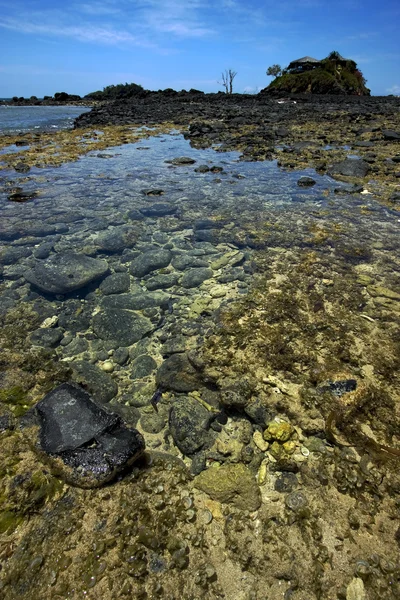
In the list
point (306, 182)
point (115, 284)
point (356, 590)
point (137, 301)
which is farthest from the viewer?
point (306, 182)

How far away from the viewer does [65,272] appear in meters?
5.74

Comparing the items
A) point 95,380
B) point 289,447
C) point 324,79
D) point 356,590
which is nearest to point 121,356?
point 95,380

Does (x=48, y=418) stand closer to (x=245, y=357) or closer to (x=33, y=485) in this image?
(x=33, y=485)

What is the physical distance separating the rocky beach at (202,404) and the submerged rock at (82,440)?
16mm

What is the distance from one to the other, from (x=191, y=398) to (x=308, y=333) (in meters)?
1.91

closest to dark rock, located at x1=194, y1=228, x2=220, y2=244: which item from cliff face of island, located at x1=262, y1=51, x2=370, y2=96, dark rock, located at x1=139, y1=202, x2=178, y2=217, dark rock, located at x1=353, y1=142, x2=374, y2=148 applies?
dark rock, located at x1=139, y1=202, x2=178, y2=217

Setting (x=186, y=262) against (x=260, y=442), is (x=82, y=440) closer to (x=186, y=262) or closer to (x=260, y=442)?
(x=260, y=442)

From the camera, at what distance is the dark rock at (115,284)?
18.1 feet

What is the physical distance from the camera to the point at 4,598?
6.51 ft

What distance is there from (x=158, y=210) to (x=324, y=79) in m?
53.1

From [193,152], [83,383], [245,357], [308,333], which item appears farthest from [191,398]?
[193,152]

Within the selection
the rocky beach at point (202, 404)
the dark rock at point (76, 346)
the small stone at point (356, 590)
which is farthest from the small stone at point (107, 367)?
the small stone at point (356, 590)

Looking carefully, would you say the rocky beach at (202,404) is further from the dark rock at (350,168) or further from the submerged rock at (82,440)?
the dark rock at (350,168)

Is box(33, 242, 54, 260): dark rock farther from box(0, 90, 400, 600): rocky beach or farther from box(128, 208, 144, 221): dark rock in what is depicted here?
box(128, 208, 144, 221): dark rock
